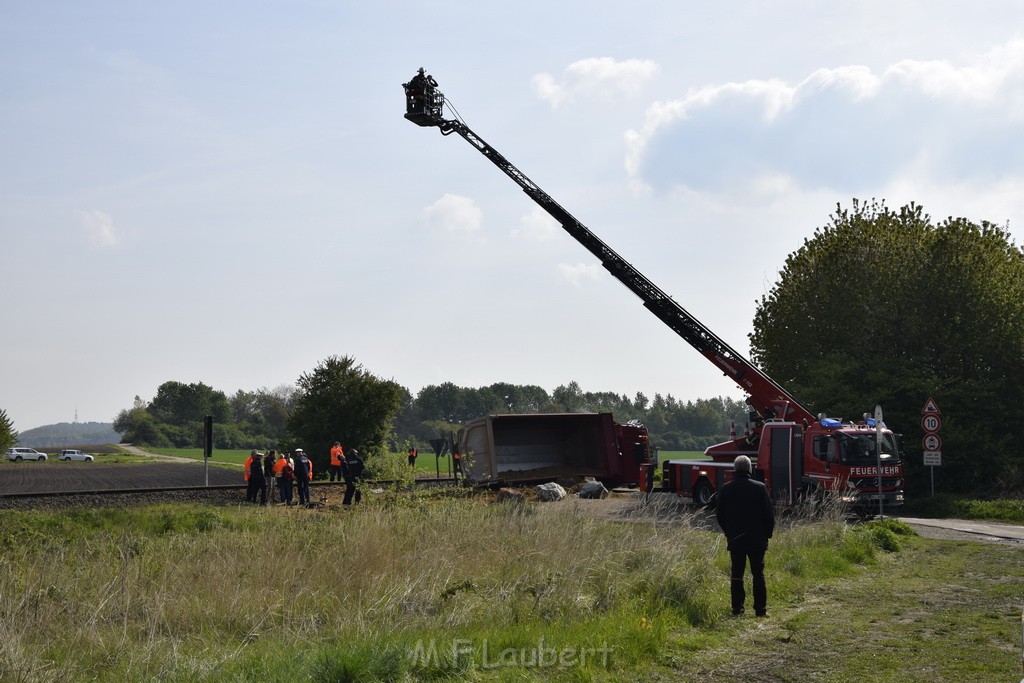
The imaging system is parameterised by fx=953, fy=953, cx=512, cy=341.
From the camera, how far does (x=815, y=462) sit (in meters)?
21.8

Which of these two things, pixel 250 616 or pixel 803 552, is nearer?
pixel 250 616

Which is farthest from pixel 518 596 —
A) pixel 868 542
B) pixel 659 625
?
pixel 868 542

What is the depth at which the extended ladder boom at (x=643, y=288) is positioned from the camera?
82.8ft

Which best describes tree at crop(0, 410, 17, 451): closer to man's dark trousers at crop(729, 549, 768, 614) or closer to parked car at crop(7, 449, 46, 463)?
parked car at crop(7, 449, 46, 463)

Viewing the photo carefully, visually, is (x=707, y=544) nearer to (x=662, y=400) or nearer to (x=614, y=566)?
(x=614, y=566)

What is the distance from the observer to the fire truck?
21.4 metres

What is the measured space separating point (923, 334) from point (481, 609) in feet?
88.5

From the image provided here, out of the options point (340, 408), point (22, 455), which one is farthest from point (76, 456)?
point (340, 408)

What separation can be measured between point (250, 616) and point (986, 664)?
6.20m

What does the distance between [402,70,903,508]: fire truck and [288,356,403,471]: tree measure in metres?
22.8

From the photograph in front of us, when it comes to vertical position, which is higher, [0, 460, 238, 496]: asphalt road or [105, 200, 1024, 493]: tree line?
[105, 200, 1024, 493]: tree line

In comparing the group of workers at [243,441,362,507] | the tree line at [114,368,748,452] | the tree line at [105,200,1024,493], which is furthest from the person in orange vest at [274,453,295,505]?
the tree line at [114,368,748,452]

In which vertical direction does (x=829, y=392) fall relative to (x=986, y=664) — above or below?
above

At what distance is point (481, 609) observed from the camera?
890 cm
